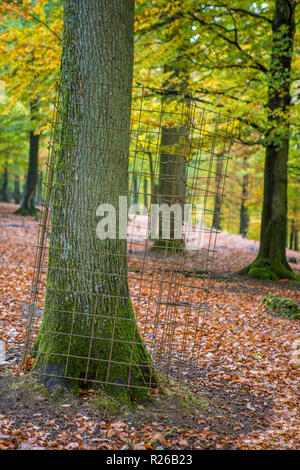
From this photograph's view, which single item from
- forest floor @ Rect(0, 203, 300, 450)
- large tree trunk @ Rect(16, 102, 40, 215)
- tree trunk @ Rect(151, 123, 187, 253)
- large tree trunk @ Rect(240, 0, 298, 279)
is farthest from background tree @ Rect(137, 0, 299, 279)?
large tree trunk @ Rect(16, 102, 40, 215)

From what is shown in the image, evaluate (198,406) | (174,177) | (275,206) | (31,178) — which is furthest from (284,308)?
(31,178)

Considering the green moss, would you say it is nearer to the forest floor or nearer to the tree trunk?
the forest floor

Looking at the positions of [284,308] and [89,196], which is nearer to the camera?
[89,196]

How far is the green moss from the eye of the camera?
7.76m

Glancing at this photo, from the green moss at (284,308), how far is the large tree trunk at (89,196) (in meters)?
4.50

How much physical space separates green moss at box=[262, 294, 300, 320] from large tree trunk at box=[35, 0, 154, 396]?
177 inches

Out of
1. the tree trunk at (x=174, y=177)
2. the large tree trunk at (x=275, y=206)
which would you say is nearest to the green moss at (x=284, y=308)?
the tree trunk at (x=174, y=177)

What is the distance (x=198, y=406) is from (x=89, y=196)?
7.93 ft

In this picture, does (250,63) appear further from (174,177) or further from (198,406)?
(198,406)

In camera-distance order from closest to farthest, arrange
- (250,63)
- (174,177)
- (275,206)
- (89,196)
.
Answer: (174,177) < (89,196) < (250,63) < (275,206)

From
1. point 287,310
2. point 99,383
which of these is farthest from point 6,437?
point 287,310

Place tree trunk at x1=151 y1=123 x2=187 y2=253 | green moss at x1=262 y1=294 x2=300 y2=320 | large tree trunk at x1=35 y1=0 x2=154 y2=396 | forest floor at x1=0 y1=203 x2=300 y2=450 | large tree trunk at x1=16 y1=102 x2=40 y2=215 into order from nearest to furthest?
forest floor at x1=0 y1=203 x2=300 y2=450, tree trunk at x1=151 y1=123 x2=187 y2=253, large tree trunk at x1=35 y1=0 x2=154 y2=396, green moss at x1=262 y1=294 x2=300 y2=320, large tree trunk at x1=16 y1=102 x2=40 y2=215

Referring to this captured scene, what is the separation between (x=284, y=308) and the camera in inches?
309

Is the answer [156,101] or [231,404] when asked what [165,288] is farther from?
[156,101]
